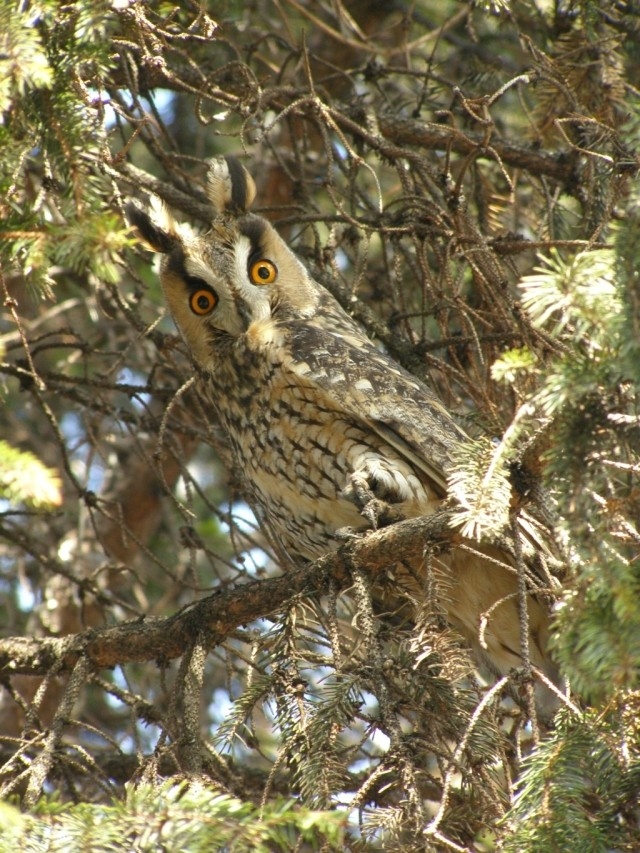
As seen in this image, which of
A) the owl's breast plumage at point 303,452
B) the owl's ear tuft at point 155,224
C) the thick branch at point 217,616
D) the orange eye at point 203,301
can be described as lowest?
the thick branch at point 217,616

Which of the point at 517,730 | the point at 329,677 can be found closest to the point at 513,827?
the point at 329,677

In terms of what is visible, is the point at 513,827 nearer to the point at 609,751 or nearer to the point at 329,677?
the point at 609,751

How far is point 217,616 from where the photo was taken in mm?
2158

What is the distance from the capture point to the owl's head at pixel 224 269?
2.77 meters

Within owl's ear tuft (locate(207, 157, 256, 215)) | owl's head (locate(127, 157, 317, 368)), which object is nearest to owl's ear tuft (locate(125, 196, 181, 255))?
owl's head (locate(127, 157, 317, 368))

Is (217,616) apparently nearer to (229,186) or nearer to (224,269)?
(224,269)

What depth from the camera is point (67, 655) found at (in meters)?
2.33

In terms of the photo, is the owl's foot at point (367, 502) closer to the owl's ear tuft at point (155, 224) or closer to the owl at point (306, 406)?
the owl at point (306, 406)

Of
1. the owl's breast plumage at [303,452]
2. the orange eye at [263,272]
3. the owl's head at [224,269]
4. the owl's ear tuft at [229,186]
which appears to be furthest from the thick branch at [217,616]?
the owl's ear tuft at [229,186]

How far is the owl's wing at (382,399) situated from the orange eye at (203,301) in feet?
1.19

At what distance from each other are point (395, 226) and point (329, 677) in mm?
1582

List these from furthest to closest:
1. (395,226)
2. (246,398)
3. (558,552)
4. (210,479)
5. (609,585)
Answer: (210,479)
(395,226)
(246,398)
(558,552)
(609,585)

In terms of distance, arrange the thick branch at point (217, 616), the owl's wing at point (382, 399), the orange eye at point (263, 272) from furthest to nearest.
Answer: the orange eye at point (263, 272)
the owl's wing at point (382, 399)
the thick branch at point (217, 616)

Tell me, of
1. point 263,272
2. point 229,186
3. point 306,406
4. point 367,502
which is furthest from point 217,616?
point 229,186
